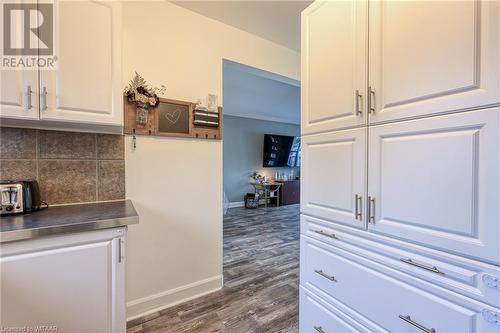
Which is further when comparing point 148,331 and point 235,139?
point 235,139

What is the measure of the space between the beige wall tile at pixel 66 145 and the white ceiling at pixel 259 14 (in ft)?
4.70

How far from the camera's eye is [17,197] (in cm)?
138

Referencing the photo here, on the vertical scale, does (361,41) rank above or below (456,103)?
above

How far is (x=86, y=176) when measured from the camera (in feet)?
5.89

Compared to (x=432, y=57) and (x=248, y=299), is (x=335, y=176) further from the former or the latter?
(x=248, y=299)

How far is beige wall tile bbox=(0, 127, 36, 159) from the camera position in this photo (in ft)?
5.07

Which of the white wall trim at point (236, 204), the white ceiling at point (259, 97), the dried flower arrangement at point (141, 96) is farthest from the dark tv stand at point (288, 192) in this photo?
the dried flower arrangement at point (141, 96)

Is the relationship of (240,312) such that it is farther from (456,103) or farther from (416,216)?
(456,103)

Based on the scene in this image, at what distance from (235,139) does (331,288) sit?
18.3ft

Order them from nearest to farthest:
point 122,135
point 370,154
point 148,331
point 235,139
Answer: point 370,154
point 148,331
point 122,135
point 235,139

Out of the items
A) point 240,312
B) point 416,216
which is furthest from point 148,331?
point 416,216

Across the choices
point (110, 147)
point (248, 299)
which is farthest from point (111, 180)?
point (248, 299)

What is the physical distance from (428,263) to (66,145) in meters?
2.27

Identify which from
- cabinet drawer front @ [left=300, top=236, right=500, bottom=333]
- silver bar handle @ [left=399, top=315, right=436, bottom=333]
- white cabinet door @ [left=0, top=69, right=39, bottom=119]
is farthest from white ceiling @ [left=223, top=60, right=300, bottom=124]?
silver bar handle @ [left=399, top=315, right=436, bottom=333]
